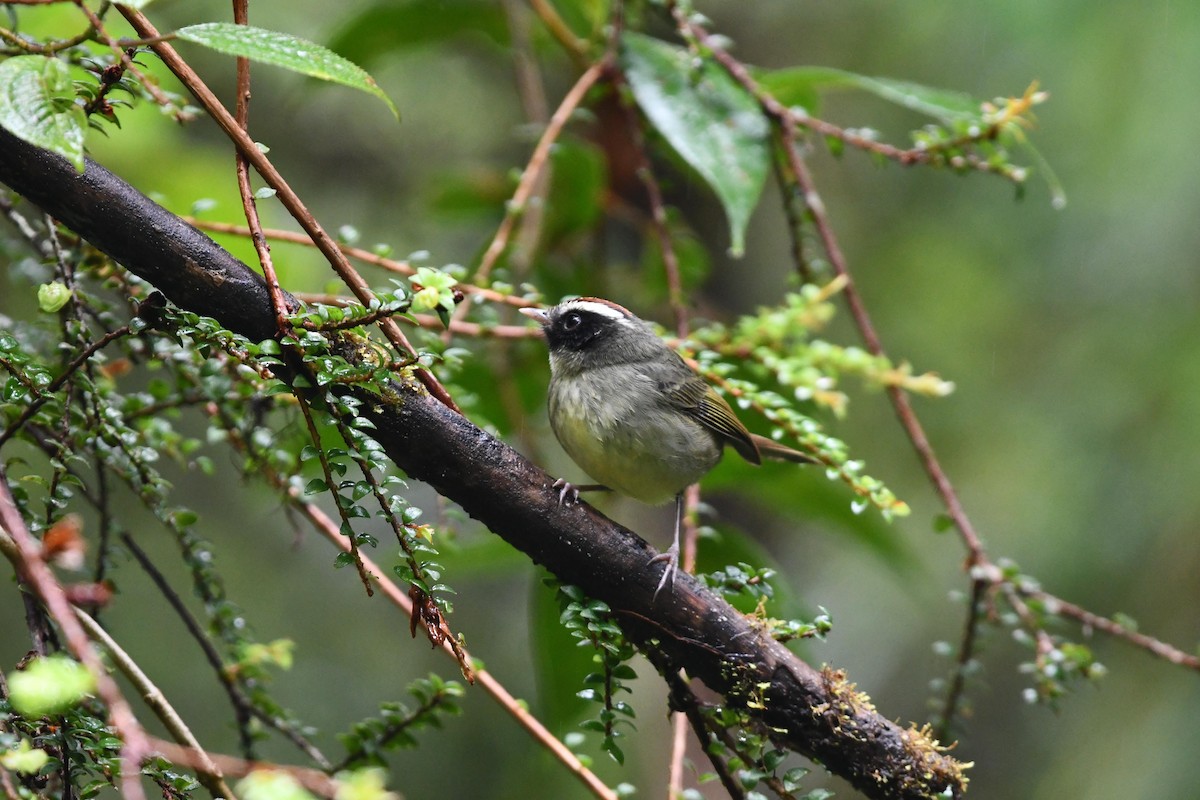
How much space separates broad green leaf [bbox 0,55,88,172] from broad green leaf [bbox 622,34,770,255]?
73.9 inches

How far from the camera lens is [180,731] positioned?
167 cm

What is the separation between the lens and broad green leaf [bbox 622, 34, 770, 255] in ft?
10.1

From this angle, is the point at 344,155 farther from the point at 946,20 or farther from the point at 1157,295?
the point at 1157,295

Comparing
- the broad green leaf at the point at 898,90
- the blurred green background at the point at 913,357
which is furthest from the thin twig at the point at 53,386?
the broad green leaf at the point at 898,90

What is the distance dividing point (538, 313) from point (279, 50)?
1.50 metres

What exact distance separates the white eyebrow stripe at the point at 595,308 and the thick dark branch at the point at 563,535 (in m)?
1.33

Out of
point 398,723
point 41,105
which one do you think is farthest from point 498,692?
point 41,105

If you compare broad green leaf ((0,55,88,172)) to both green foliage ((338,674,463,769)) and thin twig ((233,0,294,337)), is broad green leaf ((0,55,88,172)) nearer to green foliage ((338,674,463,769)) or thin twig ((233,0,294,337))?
thin twig ((233,0,294,337))

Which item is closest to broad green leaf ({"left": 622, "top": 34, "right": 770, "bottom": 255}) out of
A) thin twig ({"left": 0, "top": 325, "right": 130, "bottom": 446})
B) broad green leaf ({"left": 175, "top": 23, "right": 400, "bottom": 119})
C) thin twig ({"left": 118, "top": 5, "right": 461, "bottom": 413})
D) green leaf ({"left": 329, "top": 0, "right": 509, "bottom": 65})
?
green leaf ({"left": 329, "top": 0, "right": 509, "bottom": 65})

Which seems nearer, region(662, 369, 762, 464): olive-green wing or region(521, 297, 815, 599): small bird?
region(521, 297, 815, 599): small bird

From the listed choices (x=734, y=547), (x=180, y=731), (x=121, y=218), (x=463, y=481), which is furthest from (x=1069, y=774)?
(x=121, y=218)

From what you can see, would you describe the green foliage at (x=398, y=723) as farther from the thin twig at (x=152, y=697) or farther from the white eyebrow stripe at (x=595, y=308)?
the white eyebrow stripe at (x=595, y=308)

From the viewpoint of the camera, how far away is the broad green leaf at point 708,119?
3.07 m

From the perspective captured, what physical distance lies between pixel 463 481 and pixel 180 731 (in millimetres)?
607
